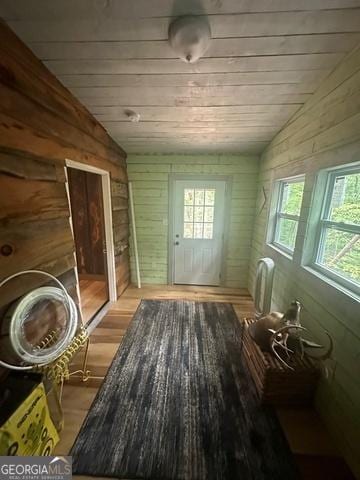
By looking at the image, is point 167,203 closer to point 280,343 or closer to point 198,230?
point 198,230

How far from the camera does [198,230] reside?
128 inches

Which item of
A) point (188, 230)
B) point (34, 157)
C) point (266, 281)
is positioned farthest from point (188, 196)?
point (34, 157)

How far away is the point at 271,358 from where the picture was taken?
1444mm

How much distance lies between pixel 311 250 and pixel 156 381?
5.78 ft

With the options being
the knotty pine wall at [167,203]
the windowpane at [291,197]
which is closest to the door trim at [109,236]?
the knotty pine wall at [167,203]

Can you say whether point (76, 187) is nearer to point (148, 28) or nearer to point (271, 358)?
point (148, 28)

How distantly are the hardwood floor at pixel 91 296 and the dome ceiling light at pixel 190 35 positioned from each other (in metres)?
2.72

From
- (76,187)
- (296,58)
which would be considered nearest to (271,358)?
(296,58)

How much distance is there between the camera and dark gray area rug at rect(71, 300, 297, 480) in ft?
3.57

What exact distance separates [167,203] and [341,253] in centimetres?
241

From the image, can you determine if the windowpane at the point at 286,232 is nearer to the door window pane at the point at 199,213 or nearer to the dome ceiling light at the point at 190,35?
the door window pane at the point at 199,213

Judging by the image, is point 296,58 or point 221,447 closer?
point 221,447

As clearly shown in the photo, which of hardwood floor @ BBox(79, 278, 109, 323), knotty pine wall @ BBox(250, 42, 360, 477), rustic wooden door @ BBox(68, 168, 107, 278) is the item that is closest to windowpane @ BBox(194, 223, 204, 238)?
knotty pine wall @ BBox(250, 42, 360, 477)

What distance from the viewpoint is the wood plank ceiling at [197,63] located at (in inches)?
39.9
